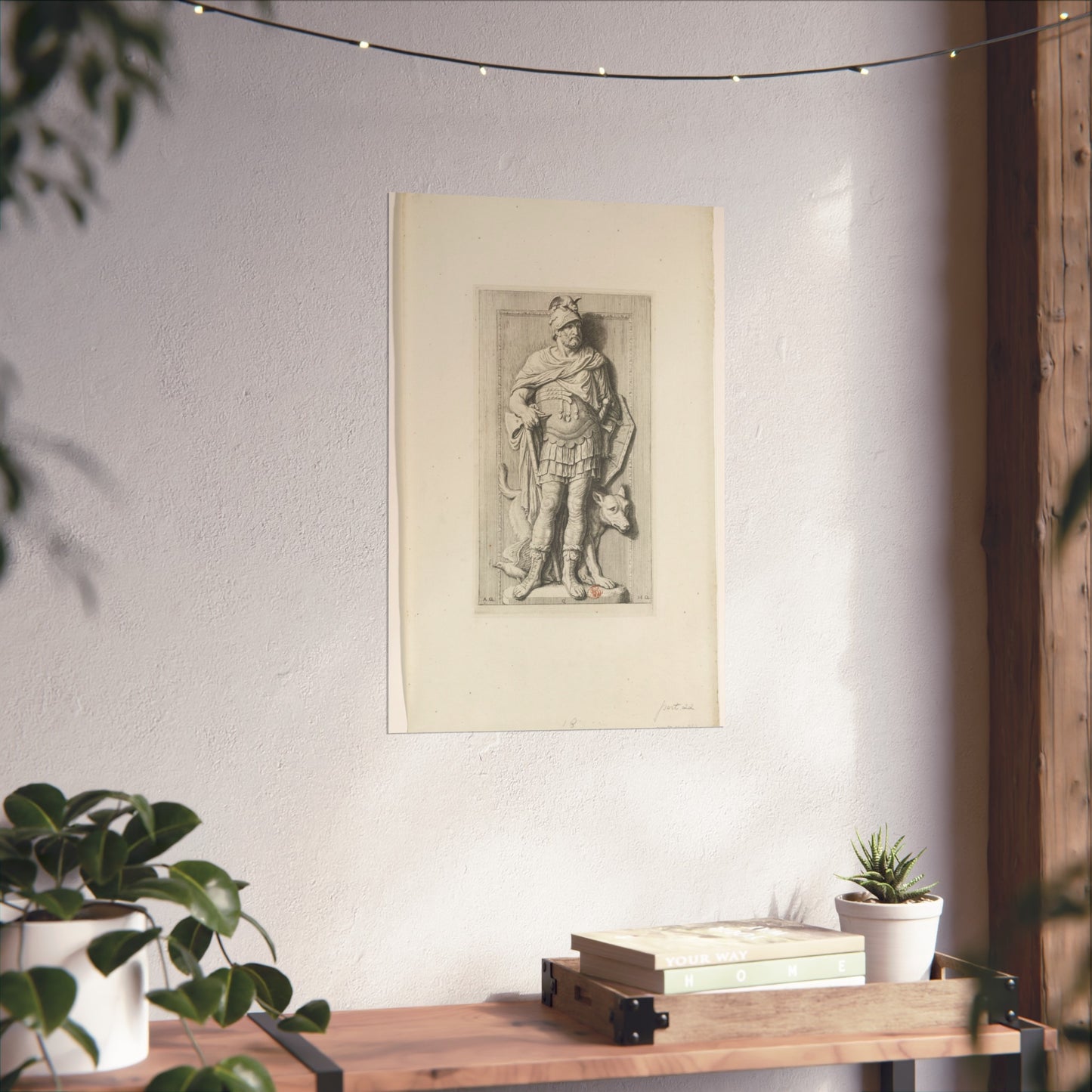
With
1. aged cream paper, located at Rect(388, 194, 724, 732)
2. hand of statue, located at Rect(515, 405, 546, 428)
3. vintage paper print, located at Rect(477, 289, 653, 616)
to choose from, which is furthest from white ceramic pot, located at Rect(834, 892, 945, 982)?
hand of statue, located at Rect(515, 405, 546, 428)

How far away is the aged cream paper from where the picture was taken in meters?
1.85

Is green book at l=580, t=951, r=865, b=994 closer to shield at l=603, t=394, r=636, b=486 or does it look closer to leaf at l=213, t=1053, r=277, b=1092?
leaf at l=213, t=1053, r=277, b=1092

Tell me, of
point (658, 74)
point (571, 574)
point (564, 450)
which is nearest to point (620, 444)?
point (564, 450)

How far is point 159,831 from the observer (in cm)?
147

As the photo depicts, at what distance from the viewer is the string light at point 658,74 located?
5.96 feet

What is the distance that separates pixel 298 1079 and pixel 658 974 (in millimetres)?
458

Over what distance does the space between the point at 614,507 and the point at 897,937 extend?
753 millimetres

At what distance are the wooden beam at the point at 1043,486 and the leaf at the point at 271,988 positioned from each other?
1.07 meters

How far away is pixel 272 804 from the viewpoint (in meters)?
1.79

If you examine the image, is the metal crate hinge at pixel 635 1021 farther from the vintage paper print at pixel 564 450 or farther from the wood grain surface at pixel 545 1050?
the vintage paper print at pixel 564 450

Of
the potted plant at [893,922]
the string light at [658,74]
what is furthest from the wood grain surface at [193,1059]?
the string light at [658,74]

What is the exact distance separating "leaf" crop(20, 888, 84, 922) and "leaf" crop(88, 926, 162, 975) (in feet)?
0.15

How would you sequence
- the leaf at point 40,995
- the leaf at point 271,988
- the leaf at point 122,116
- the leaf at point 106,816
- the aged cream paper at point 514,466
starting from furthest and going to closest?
the aged cream paper at point 514,466
the leaf at point 271,988
the leaf at point 106,816
the leaf at point 40,995
the leaf at point 122,116

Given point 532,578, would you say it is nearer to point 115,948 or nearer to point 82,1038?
point 115,948
